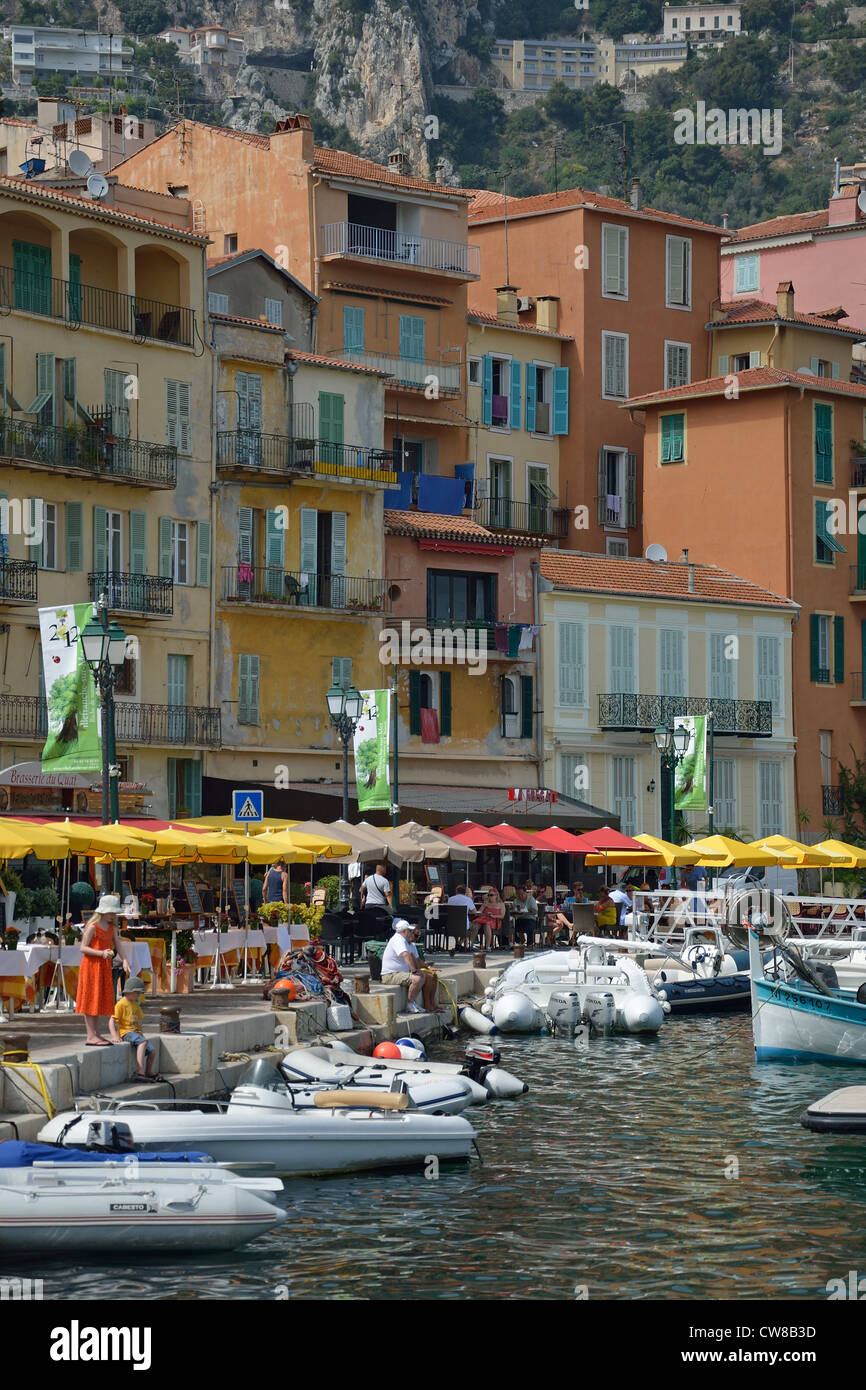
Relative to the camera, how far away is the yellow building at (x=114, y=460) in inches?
1825

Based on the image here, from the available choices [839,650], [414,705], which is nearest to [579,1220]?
[414,705]

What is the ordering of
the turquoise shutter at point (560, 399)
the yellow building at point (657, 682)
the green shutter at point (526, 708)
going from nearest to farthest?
the green shutter at point (526, 708) < the yellow building at point (657, 682) < the turquoise shutter at point (560, 399)

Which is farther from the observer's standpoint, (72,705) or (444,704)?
(444,704)

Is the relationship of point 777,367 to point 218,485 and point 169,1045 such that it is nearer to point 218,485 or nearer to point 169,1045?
point 218,485

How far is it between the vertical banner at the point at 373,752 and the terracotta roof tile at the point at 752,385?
84.4 feet

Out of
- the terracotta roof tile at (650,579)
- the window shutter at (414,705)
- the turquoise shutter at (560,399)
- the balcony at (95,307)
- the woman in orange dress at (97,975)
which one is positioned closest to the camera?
the woman in orange dress at (97,975)

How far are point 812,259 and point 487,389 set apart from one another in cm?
1997

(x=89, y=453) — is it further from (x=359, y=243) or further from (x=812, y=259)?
(x=812, y=259)

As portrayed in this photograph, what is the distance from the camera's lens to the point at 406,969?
105 ft

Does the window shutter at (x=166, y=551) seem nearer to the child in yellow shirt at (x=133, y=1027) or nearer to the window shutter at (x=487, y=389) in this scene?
the window shutter at (x=487, y=389)

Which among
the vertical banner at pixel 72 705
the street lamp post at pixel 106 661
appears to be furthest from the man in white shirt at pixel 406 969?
the vertical banner at pixel 72 705

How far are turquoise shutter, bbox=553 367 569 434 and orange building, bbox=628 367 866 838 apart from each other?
1882 mm

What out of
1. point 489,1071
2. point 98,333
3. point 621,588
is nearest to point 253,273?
point 98,333
